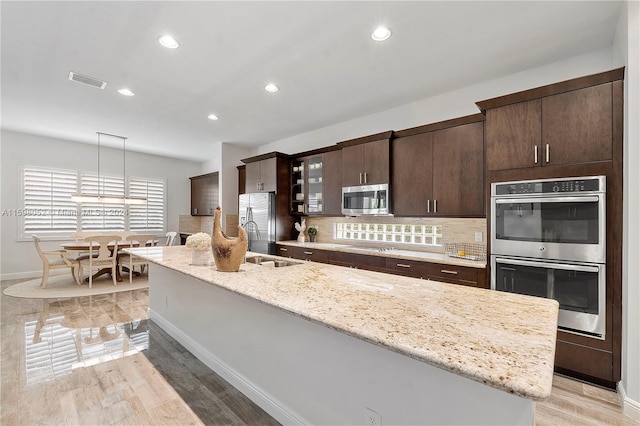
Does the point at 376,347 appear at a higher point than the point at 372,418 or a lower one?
higher

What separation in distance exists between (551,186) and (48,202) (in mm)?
8106

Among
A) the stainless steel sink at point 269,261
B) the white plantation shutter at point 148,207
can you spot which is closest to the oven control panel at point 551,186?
the stainless steel sink at point 269,261

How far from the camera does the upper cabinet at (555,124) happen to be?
221cm

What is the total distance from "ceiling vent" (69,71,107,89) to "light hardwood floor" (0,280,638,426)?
2.74m

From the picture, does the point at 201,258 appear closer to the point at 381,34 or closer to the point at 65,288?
the point at 381,34

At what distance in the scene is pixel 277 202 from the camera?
497 centimetres

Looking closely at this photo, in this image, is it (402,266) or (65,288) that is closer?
(402,266)

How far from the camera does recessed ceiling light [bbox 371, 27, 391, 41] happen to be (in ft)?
7.74

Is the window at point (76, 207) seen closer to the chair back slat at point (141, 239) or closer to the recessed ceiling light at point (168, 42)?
the chair back slat at point (141, 239)

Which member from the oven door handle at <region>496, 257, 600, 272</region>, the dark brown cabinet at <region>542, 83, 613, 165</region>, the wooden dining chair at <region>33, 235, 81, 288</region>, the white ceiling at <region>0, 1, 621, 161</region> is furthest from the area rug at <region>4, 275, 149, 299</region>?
the dark brown cabinet at <region>542, 83, 613, 165</region>

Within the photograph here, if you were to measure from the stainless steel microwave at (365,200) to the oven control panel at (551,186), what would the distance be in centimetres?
135

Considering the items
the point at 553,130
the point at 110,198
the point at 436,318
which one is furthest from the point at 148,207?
the point at 553,130

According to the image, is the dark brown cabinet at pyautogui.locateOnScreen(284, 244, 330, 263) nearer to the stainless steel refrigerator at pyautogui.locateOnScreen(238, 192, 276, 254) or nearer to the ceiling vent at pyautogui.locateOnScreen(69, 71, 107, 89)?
the stainless steel refrigerator at pyautogui.locateOnScreen(238, 192, 276, 254)

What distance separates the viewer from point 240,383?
2.13 metres
